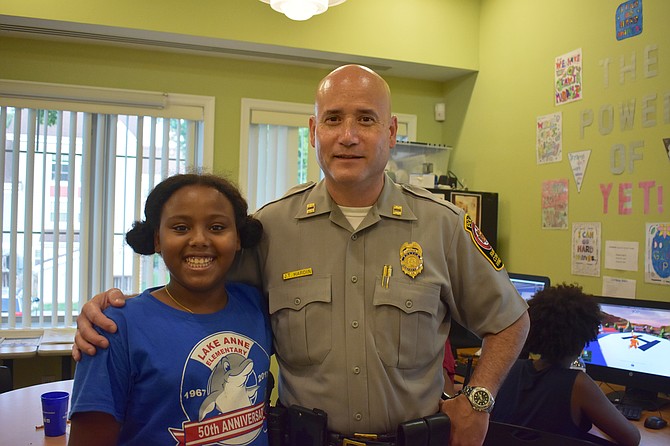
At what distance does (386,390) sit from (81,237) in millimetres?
2892

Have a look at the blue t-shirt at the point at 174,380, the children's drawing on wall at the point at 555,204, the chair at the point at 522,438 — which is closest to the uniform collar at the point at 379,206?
the blue t-shirt at the point at 174,380

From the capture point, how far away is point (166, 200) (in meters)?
1.40

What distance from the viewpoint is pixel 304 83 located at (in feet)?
13.3

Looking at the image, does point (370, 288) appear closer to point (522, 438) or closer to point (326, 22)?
point (522, 438)

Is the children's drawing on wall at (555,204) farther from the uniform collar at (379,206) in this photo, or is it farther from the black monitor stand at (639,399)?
the uniform collar at (379,206)

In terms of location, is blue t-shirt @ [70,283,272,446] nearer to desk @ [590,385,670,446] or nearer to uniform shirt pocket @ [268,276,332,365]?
uniform shirt pocket @ [268,276,332,365]

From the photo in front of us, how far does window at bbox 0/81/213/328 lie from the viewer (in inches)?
141

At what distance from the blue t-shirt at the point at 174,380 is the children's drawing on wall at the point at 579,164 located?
234cm

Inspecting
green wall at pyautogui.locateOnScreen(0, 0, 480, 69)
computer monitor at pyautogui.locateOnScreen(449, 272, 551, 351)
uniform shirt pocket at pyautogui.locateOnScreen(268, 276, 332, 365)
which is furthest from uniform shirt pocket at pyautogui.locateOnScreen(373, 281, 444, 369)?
green wall at pyautogui.locateOnScreen(0, 0, 480, 69)

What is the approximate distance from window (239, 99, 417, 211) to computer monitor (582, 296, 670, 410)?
2262mm

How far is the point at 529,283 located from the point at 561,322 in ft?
3.17

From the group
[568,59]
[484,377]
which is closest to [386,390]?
[484,377]

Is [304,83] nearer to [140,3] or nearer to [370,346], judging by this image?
[140,3]

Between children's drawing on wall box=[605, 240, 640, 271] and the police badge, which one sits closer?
the police badge
